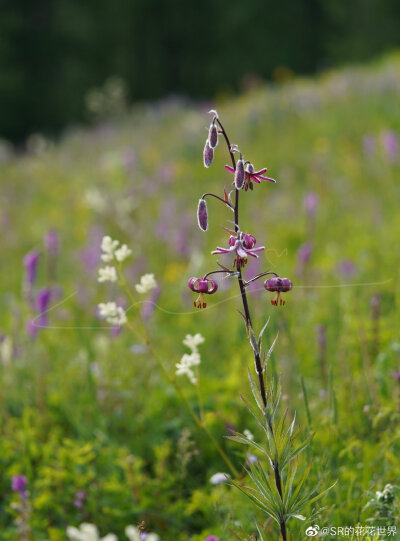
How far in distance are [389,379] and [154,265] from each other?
240 centimetres

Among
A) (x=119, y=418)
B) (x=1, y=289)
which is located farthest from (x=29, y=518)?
(x=1, y=289)

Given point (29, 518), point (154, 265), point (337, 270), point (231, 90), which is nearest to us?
point (29, 518)

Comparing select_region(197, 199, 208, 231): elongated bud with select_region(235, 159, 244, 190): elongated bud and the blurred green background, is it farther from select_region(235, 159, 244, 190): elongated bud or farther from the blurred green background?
the blurred green background

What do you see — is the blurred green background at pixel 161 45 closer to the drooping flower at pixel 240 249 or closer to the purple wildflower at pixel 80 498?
the purple wildflower at pixel 80 498

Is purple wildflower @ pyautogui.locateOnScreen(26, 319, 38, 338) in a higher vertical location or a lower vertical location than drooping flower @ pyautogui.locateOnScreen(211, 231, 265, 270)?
lower

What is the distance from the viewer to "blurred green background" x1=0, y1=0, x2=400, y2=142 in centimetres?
2239

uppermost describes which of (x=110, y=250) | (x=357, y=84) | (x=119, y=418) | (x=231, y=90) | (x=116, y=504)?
(x=231, y=90)

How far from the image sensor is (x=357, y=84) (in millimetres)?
9148

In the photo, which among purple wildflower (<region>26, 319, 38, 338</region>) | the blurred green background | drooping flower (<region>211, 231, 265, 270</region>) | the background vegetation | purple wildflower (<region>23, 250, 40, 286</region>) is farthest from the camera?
the blurred green background

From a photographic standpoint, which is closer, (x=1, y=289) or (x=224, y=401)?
(x=224, y=401)

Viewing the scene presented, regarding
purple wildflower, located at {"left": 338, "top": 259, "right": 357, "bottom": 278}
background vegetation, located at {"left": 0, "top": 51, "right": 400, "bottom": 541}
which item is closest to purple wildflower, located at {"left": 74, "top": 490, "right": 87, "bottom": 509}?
background vegetation, located at {"left": 0, "top": 51, "right": 400, "bottom": 541}

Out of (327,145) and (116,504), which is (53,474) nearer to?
(116,504)

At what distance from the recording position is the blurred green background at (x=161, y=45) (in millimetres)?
22391

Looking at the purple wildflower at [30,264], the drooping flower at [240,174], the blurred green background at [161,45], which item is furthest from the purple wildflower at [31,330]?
the blurred green background at [161,45]
